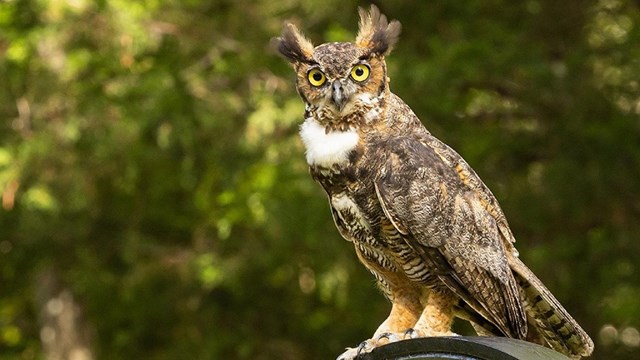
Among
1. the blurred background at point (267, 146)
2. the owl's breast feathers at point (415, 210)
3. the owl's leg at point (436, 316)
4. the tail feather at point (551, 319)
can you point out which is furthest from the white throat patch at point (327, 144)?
the blurred background at point (267, 146)

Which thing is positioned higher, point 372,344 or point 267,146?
point 267,146

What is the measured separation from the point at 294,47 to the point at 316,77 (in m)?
0.18

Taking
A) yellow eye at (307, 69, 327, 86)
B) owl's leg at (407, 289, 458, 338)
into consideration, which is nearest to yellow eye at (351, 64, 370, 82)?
yellow eye at (307, 69, 327, 86)

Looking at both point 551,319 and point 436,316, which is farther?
point 436,316

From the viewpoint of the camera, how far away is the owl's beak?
378 cm

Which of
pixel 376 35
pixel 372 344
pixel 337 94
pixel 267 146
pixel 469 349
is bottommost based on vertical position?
pixel 469 349

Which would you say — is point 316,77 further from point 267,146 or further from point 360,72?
point 267,146

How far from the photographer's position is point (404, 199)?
3818 mm

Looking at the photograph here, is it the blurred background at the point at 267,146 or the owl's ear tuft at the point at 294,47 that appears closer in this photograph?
the owl's ear tuft at the point at 294,47

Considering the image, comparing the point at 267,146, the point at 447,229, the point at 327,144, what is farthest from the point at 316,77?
the point at 267,146

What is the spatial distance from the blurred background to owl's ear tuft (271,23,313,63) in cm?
394

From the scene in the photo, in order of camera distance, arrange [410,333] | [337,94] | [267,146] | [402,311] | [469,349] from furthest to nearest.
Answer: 1. [267,146]
2. [402,311]
3. [410,333]
4. [337,94]
5. [469,349]

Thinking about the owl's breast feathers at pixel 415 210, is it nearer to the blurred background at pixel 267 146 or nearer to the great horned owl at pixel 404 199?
the great horned owl at pixel 404 199

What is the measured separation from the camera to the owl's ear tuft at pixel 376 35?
3953 mm
